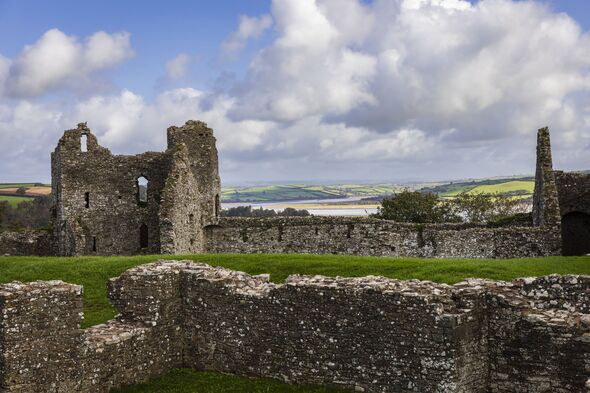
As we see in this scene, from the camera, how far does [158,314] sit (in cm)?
1766

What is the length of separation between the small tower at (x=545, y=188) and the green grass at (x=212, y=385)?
62.8 ft

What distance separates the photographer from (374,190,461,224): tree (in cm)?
5903

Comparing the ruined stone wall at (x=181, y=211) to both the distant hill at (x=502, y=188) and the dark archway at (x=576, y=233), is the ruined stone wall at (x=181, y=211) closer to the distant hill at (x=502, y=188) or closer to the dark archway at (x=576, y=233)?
the dark archway at (x=576, y=233)

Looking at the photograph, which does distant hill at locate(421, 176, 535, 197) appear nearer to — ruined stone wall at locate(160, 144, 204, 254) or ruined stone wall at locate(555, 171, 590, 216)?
ruined stone wall at locate(555, 171, 590, 216)

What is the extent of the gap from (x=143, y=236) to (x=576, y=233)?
26.3 metres

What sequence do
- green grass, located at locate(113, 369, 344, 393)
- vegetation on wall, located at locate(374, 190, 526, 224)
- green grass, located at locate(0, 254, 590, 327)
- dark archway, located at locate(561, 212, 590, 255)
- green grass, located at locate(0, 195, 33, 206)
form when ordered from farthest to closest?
green grass, located at locate(0, 195, 33, 206) < vegetation on wall, located at locate(374, 190, 526, 224) < dark archway, located at locate(561, 212, 590, 255) < green grass, located at locate(0, 254, 590, 327) < green grass, located at locate(113, 369, 344, 393)

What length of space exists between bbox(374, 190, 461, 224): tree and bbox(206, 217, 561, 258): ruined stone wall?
21.6 meters

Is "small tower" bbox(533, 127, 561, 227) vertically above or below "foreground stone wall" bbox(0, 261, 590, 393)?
above

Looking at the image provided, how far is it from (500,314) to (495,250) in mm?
18259

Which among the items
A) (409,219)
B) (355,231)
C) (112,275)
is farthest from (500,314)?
(409,219)

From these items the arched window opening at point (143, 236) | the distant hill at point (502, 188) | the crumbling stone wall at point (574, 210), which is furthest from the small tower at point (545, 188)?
the distant hill at point (502, 188)

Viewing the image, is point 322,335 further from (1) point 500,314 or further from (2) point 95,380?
(2) point 95,380

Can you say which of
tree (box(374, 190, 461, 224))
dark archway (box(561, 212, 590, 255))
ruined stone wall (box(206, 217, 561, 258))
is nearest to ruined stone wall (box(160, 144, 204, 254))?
ruined stone wall (box(206, 217, 561, 258))

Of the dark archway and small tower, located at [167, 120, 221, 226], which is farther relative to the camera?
small tower, located at [167, 120, 221, 226]
